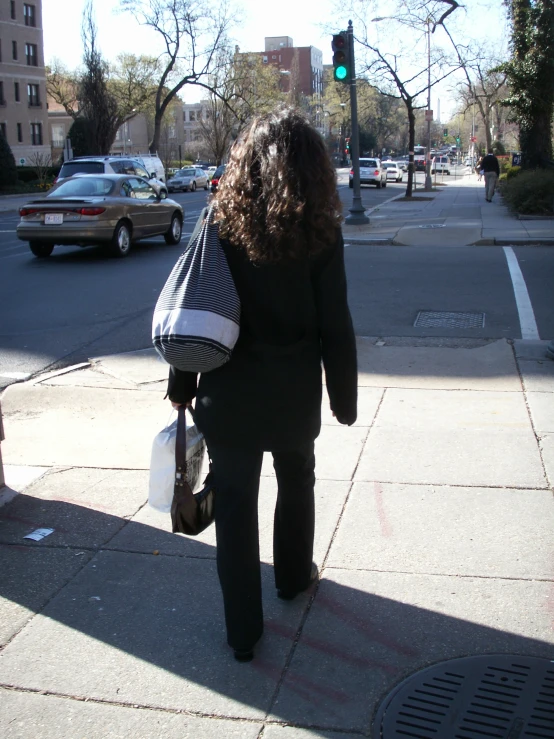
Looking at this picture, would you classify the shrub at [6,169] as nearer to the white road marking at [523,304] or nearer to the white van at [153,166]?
the white van at [153,166]

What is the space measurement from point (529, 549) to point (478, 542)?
234mm

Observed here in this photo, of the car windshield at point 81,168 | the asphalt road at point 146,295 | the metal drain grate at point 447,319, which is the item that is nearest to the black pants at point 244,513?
the asphalt road at point 146,295

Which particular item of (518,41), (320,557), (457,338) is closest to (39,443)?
(320,557)

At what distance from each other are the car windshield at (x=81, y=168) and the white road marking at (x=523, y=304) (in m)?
13.3

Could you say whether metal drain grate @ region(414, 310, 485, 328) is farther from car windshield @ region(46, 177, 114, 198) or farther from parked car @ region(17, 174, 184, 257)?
car windshield @ region(46, 177, 114, 198)

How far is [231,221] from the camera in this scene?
2.72 meters

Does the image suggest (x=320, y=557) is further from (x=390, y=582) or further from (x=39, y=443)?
(x=39, y=443)

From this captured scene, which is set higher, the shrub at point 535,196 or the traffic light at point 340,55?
the traffic light at point 340,55

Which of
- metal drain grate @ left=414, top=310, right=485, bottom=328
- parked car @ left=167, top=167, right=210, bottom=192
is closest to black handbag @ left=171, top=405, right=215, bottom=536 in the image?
metal drain grate @ left=414, top=310, right=485, bottom=328

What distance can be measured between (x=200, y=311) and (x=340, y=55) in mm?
16090

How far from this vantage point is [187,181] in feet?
159

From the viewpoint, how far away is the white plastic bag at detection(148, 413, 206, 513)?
3092 mm

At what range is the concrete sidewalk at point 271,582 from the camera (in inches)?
112

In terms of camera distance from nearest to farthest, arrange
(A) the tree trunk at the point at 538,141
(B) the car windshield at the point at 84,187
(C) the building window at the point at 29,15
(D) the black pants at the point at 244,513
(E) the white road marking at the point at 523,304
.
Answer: (D) the black pants at the point at 244,513
(E) the white road marking at the point at 523,304
(B) the car windshield at the point at 84,187
(A) the tree trunk at the point at 538,141
(C) the building window at the point at 29,15
